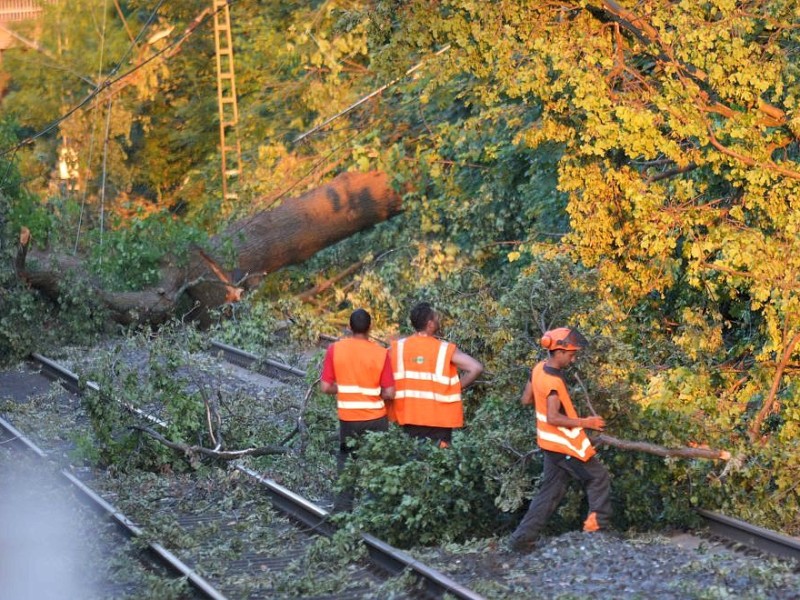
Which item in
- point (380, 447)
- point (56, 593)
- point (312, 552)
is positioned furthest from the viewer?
point (380, 447)

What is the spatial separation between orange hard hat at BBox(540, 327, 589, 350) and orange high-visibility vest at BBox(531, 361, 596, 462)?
0.22 metres

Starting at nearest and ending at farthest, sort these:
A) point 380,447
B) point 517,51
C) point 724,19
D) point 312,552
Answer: point 312,552 < point 380,447 < point 724,19 < point 517,51

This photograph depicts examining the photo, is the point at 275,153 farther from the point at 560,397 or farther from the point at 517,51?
the point at 560,397

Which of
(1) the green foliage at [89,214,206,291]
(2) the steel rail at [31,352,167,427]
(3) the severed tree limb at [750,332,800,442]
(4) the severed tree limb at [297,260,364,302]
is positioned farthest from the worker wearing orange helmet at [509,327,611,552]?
(4) the severed tree limb at [297,260,364,302]

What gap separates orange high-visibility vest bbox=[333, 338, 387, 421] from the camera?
9398 mm

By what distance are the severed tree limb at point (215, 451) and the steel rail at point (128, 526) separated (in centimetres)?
Answer: 80

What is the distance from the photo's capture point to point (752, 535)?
342 inches

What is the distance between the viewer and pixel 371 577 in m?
8.49

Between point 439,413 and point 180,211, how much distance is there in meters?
31.2

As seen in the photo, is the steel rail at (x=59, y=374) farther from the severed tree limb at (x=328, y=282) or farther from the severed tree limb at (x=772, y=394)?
the severed tree limb at (x=772, y=394)

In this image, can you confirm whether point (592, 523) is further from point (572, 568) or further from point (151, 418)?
point (151, 418)

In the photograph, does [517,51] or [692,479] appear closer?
[692,479]

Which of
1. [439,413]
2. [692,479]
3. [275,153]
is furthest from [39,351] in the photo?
[692,479]

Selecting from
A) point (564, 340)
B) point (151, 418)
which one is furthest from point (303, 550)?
point (151, 418)
